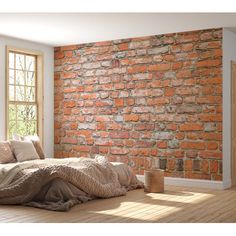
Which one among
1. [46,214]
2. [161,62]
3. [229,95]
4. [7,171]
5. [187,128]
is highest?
[161,62]

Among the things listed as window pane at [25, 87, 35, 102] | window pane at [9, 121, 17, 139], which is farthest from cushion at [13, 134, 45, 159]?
window pane at [25, 87, 35, 102]

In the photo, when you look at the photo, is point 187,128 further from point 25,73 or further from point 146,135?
point 25,73

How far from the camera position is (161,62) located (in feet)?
27.4

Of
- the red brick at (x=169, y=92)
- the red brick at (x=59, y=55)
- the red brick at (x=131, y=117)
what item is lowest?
the red brick at (x=131, y=117)

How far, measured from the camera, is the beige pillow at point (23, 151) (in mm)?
7660

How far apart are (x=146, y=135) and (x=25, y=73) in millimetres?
2745

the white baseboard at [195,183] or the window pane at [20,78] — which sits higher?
the window pane at [20,78]

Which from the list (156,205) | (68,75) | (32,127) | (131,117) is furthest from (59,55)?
(156,205)

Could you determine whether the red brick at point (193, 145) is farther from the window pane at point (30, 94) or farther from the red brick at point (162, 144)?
the window pane at point (30, 94)

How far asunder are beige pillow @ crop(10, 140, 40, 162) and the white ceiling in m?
1.96

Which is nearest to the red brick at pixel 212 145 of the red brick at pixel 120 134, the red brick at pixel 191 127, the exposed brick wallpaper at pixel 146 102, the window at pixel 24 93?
the exposed brick wallpaper at pixel 146 102

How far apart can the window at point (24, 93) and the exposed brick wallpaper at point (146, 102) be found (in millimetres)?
443

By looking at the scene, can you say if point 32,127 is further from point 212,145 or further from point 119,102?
point 212,145
